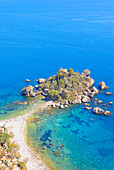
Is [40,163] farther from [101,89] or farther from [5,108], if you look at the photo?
[101,89]

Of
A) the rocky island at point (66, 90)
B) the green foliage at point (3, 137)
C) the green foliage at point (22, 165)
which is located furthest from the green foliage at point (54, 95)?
the green foliage at point (22, 165)

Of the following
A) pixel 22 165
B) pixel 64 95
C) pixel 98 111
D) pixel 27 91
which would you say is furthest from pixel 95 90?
pixel 22 165

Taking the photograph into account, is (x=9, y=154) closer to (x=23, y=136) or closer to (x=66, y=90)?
(x=23, y=136)

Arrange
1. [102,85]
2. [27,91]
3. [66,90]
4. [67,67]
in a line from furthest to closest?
[67,67] → [102,85] → [27,91] → [66,90]

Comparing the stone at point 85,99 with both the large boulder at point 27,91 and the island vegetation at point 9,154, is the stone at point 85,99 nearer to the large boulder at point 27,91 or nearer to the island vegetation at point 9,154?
the large boulder at point 27,91

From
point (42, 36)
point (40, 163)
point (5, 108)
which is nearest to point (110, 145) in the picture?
point (40, 163)

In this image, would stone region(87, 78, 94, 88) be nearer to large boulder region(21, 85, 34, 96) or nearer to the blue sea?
the blue sea

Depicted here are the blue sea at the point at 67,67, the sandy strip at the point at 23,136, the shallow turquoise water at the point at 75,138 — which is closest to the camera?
the sandy strip at the point at 23,136

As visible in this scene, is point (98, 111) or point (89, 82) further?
point (89, 82)
